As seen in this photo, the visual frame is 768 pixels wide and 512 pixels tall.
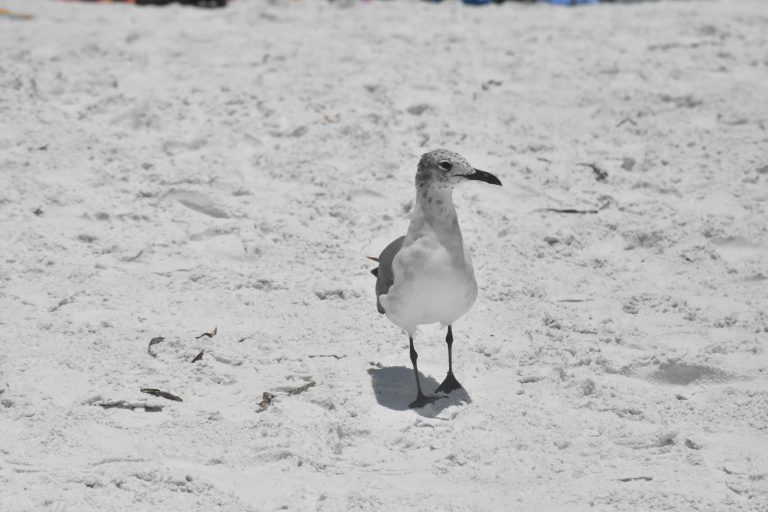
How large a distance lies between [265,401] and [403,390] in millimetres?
598

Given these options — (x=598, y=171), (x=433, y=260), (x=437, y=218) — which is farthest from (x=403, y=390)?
(x=598, y=171)

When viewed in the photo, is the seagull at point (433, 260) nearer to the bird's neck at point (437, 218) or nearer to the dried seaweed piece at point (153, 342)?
the bird's neck at point (437, 218)

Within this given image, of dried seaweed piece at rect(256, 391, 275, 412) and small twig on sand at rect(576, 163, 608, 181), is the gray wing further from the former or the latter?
small twig on sand at rect(576, 163, 608, 181)

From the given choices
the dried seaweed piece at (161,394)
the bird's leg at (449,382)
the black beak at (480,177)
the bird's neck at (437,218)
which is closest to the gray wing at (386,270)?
the bird's neck at (437,218)

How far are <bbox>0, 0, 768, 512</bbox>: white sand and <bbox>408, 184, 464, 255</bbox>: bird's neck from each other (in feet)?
2.24

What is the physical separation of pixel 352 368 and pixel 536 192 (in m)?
2.10

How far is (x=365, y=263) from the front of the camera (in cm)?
538

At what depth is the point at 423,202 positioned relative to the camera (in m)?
4.18

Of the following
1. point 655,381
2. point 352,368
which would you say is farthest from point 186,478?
point 655,381

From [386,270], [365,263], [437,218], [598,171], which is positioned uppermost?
[437,218]

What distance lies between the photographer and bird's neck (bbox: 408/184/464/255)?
13.6 ft

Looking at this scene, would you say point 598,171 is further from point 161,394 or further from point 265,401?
point 161,394

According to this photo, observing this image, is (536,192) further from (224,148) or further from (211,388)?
(211,388)

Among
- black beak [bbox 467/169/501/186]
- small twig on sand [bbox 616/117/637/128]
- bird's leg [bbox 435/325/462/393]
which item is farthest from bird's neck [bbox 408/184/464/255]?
small twig on sand [bbox 616/117/637/128]
